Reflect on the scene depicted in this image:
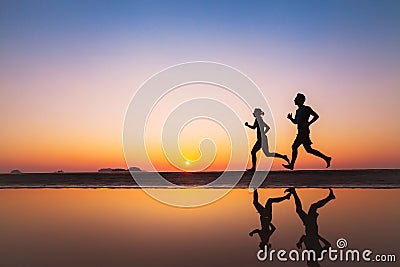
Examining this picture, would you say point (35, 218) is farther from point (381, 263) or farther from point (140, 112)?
point (140, 112)

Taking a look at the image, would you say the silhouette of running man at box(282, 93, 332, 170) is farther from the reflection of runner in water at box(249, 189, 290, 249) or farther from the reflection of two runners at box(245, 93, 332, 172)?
the reflection of runner in water at box(249, 189, 290, 249)

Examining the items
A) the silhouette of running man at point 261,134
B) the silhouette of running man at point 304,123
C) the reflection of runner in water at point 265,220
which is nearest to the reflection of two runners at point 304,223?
the reflection of runner in water at point 265,220

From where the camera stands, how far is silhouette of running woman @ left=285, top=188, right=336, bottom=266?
5.03m

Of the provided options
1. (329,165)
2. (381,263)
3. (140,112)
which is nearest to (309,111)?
(329,165)

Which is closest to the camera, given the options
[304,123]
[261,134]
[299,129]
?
[304,123]

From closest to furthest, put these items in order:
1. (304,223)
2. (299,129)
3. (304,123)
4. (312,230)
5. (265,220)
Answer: (312,230) < (304,223) < (265,220) < (304,123) < (299,129)

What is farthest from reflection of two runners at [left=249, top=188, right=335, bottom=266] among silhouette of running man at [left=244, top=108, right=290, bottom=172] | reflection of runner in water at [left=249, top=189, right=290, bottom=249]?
silhouette of running man at [left=244, top=108, right=290, bottom=172]

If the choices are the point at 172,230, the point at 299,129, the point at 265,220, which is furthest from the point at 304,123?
the point at 172,230

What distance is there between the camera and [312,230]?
5.82 m

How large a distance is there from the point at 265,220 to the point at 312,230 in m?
0.98

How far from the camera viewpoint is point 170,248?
A: 5.25 meters

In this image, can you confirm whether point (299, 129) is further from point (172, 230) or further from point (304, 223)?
point (172, 230)

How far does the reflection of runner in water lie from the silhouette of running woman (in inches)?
14.7

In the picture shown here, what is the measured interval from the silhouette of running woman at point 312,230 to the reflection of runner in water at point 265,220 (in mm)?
373
